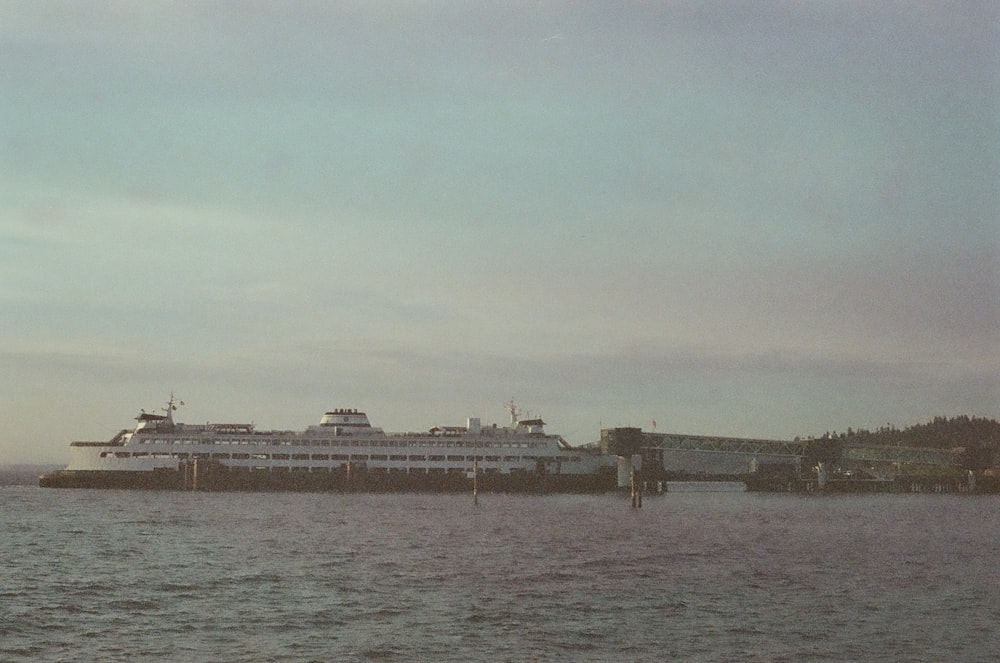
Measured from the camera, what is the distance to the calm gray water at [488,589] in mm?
36094

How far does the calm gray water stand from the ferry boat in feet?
148

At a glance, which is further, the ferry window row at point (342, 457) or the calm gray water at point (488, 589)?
the ferry window row at point (342, 457)

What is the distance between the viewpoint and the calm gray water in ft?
118

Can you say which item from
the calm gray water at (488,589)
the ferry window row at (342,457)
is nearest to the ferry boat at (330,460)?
the ferry window row at (342,457)

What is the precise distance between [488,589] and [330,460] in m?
91.2

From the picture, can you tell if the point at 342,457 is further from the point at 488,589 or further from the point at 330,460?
the point at 488,589

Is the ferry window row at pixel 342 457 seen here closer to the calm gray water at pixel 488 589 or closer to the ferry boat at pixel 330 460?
the ferry boat at pixel 330 460

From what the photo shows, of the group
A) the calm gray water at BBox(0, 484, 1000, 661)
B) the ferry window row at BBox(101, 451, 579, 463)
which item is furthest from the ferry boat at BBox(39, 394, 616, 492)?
the calm gray water at BBox(0, 484, 1000, 661)

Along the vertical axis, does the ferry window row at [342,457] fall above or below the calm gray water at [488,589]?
above

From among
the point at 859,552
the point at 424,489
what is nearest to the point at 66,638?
the point at 859,552

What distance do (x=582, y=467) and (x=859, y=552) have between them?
72.6m

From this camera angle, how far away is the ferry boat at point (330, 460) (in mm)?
133500

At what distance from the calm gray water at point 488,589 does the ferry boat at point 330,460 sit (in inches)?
1782

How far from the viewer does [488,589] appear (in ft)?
157
